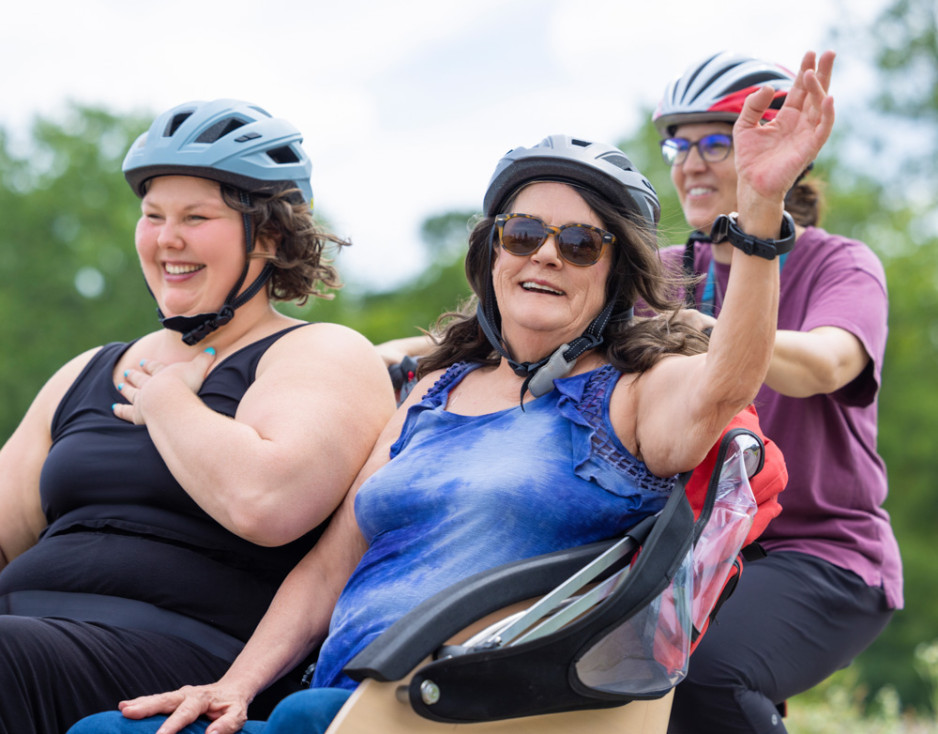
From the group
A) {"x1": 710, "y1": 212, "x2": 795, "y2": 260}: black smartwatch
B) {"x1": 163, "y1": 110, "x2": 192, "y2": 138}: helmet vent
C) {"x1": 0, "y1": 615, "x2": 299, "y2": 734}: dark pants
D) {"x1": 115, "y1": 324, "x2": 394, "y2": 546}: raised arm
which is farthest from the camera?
{"x1": 163, "y1": 110, "x2": 192, "y2": 138}: helmet vent

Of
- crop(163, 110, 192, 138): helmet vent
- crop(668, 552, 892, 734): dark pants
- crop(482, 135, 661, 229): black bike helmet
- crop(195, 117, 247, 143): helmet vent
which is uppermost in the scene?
crop(163, 110, 192, 138): helmet vent

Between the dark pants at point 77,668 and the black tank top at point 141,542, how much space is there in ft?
0.44

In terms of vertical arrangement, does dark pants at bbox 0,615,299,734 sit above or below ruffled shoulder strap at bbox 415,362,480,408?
below

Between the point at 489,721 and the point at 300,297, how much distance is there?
1.91 m

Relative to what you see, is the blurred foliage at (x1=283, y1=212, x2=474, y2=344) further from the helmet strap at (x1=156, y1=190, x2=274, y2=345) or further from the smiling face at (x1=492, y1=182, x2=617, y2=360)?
the smiling face at (x1=492, y1=182, x2=617, y2=360)

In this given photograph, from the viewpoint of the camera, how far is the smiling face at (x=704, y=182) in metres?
3.89

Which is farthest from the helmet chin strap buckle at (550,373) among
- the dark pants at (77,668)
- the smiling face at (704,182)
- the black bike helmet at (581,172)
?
the smiling face at (704,182)

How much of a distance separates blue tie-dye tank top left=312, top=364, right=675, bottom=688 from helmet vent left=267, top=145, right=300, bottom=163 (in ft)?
4.34

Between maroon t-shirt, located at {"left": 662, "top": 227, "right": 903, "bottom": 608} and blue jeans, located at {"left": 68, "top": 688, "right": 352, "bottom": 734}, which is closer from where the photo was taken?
blue jeans, located at {"left": 68, "top": 688, "right": 352, "bottom": 734}

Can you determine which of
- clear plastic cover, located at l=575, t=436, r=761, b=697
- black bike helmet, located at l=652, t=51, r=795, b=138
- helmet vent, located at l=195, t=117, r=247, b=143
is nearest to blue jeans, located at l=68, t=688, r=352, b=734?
clear plastic cover, located at l=575, t=436, r=761, b=697

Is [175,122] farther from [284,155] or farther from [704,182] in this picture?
[704,182]

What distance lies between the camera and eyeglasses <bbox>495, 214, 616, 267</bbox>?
2.79 m

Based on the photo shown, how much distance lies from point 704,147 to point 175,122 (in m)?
1.83

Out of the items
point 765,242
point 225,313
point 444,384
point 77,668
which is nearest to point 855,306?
point 444,384
